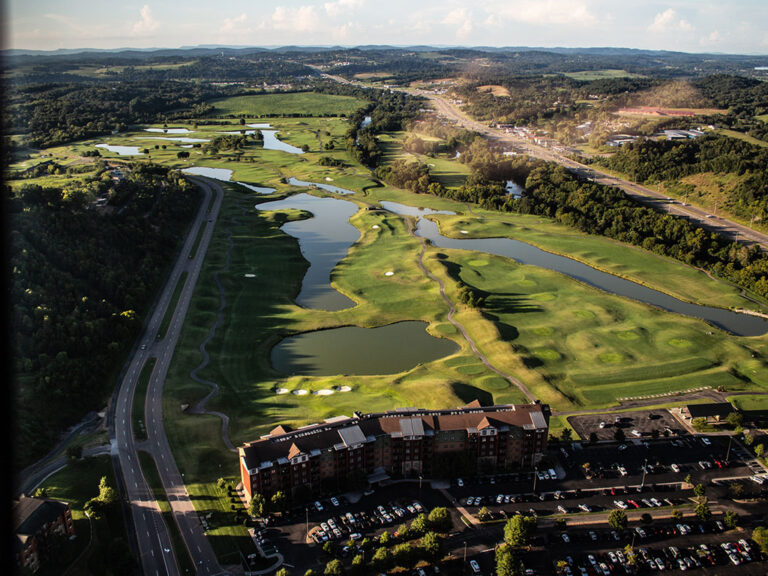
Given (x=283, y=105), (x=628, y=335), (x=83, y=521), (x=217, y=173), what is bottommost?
(x=83, y=521)

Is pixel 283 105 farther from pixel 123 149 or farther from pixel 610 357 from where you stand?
pixel 610 357

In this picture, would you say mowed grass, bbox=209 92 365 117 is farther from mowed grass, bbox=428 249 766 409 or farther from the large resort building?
the large resort building

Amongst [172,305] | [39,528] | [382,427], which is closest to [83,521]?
[39,528]

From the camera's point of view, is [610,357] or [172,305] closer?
[610,357]

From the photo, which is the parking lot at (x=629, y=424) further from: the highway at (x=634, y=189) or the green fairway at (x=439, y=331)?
the highway at (x=634, y=189)

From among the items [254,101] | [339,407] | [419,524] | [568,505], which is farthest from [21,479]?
[254,101]

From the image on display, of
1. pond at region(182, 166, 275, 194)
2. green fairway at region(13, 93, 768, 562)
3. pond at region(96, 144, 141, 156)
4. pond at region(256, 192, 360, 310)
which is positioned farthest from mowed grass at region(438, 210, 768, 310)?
pond at region(96, 144, 141, 156)

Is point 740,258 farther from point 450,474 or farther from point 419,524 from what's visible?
point 419,524
